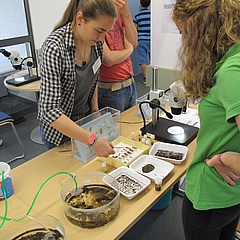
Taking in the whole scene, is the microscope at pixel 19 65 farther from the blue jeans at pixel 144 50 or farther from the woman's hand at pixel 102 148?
the blue jeans at pixel 144 50

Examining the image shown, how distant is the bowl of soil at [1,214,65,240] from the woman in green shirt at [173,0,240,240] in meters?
0.49

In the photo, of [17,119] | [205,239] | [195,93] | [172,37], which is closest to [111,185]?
[205,239]

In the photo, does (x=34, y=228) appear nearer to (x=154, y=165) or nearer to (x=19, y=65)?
(x=154, y=165)

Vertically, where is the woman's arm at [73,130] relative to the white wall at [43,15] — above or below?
below

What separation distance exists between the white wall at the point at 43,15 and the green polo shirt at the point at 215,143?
3441mm

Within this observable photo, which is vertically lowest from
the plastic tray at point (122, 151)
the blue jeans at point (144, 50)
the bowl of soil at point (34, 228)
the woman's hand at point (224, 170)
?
the blue jeans at point (144, 50)

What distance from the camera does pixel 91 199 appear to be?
3.63 ft

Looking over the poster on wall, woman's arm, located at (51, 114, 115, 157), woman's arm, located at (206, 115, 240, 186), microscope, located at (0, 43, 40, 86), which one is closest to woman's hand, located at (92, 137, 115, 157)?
woman's arm, located at (51, 114, 115, 157)

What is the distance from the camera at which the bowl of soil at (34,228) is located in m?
0.98

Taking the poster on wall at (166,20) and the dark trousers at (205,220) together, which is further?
the poster on wall at (166,20)

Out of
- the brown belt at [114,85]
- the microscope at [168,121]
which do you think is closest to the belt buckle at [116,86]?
the brown belt at [114,85]

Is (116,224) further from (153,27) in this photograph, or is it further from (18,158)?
(18,158)

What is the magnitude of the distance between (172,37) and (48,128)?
120 centimetres

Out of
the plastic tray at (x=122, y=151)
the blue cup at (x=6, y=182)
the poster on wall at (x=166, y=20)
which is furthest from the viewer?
the poster on wall at (x=166, y=20)
